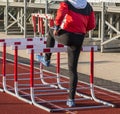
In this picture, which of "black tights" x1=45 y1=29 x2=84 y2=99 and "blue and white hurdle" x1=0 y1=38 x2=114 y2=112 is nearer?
"black tights" x1=45 y1=29 x2=84 y2=99

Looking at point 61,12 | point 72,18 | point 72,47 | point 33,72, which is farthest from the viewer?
point 33,72

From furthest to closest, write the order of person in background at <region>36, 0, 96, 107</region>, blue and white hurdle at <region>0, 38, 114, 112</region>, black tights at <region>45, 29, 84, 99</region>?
blue and white hurdle at <region>0, 38, 114, 112</region>, black tights at <region>45, 29, 84, 99</region>, person in background at <region>36, 0, 96, 107</region>

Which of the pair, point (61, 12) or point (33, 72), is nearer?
point (61, 12)

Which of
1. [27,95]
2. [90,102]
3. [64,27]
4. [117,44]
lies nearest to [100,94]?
[90,102]

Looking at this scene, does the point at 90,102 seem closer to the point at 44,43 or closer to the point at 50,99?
the point at 50,99

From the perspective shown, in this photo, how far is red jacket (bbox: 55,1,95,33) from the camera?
7.77 metres

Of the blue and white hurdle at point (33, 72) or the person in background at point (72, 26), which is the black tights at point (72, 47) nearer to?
the person in background at point (72, 26)

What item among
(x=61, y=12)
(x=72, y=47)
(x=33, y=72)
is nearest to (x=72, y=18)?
(x=61, y=12)

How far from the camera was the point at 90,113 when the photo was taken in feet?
25.9

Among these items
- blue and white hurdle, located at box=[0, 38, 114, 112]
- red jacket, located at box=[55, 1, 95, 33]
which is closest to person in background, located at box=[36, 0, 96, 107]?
red jacket, located at box=[55, 1, 95, 33]

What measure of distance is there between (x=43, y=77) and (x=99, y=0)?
30.3 feet

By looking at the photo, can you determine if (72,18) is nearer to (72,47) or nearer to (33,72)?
(72,47)

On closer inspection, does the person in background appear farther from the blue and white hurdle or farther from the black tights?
the blue and white hurdle

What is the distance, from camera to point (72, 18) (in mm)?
7891
